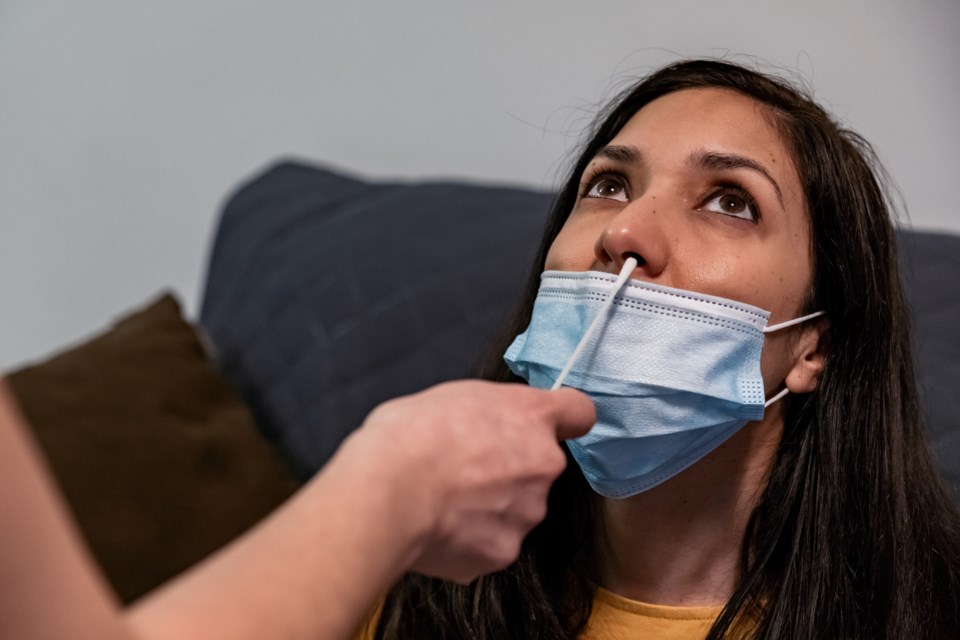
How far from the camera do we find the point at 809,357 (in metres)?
1.15

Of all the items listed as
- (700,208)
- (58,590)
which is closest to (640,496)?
(700,208)

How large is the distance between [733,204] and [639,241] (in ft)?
0.49

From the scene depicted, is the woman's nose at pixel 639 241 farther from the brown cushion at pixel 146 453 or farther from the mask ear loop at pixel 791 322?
the brown cushion at pixel 146 453

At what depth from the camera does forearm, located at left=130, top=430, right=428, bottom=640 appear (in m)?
0.51

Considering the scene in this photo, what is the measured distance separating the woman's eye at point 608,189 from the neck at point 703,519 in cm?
29

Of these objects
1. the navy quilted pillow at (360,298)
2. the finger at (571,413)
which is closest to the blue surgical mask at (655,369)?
the finger at (571,413)

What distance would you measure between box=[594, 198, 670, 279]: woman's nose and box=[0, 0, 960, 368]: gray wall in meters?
0.81

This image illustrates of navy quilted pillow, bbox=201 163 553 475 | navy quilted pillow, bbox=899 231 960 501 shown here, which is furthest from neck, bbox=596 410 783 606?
navy quilted pillow, bbox=201 163 553 475

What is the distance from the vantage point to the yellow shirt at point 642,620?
3.73ft

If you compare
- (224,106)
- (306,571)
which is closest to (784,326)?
(306,571)

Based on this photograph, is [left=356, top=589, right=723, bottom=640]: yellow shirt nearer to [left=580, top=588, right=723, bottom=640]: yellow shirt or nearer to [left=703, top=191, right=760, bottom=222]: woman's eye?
[left=580, top=588, right=723, bottom=640]: yellow shirt

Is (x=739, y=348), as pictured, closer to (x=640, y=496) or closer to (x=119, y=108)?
(x=640, y=496)

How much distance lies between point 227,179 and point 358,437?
1799 mm

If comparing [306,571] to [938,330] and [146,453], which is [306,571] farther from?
[938,330]
